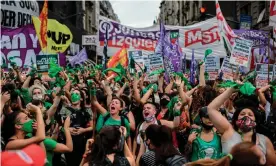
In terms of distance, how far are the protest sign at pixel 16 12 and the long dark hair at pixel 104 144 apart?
1270 cm

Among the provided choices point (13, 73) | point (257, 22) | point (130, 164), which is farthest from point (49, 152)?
point (257, 22)

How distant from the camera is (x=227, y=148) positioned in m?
3.88

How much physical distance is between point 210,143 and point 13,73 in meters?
5.83

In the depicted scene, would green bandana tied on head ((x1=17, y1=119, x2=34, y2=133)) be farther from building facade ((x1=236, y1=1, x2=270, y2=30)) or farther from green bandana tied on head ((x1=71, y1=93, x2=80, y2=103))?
building facade ((x1=236, y1=1, x2=270, y2=30))

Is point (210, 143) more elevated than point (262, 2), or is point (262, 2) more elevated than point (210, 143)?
point (262, 2)

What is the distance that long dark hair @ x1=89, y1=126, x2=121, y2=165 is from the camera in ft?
12.0

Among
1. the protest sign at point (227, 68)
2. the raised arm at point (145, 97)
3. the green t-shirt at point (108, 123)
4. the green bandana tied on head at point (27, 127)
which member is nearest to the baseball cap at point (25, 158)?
the green bandana tied on head at point (27, 127)

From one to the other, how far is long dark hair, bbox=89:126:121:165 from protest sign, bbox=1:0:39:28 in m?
12.7

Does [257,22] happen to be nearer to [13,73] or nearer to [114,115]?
[13,73]

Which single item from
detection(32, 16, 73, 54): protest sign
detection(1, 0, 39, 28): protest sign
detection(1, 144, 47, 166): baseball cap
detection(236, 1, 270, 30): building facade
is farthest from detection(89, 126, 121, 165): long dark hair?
detection(236, 1, 270, 30): building facade

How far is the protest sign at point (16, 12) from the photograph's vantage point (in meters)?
15.6

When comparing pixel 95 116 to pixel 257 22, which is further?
pixel 257 22

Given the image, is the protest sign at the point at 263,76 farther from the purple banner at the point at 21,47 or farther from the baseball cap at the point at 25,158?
the baseball cap at the point at 25,158

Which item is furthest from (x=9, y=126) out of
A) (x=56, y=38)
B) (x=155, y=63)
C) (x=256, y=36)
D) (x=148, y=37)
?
(x=256, y=36)
